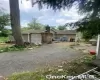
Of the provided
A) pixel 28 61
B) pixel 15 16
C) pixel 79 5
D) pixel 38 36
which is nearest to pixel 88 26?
pixel 79 5

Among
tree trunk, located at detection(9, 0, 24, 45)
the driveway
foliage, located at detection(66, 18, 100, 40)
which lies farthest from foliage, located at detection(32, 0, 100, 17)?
tree trunk, located at detection(9, 0, 24, 45)

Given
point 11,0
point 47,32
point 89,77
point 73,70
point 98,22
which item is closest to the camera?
point 98,22

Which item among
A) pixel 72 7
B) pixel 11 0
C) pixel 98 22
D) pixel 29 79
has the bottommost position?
pixel 29 79

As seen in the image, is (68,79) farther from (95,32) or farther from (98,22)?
(98,22)

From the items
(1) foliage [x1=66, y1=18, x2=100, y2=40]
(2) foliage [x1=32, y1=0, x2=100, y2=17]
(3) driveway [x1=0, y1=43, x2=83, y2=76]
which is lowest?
(3) driveway [x1=0, y1=43, x2=83, y2=76]

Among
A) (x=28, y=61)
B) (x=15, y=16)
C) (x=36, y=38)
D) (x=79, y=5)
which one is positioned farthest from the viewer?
(x=36, y=38)

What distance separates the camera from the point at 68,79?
4094mm

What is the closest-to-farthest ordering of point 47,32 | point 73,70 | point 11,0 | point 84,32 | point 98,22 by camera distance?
point 98,22 < point 84,32 < point 73,70 < point 11,0 < point 47,32

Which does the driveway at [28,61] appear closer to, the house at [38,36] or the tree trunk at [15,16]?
the tree trunk at [15,16]

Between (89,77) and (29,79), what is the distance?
1678 mm

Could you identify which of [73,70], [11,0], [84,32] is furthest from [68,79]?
[11,0]

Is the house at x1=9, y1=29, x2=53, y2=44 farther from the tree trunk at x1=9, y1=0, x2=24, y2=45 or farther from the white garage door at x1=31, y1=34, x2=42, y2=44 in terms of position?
the tree trunk at x1=9, y1=0, x2=24, y2=45

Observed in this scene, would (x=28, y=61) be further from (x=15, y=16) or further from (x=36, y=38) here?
(x=36, y=38)

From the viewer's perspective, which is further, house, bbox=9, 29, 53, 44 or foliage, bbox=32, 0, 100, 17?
house, bbox=9, 29, 53, 44
